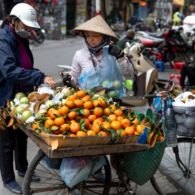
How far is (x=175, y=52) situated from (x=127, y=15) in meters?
20.3

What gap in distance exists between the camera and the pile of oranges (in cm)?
298

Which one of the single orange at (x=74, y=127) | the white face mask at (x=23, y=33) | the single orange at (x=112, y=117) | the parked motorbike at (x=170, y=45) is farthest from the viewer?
the parked motorbike at (x=170, y=45)

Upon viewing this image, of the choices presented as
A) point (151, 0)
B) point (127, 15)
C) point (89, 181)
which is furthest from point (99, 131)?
point (151, 0)

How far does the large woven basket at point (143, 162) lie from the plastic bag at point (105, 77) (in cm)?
84

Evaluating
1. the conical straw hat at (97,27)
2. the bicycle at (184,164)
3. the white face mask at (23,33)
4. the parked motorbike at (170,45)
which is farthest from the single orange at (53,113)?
the parked motorbike at (170,45)

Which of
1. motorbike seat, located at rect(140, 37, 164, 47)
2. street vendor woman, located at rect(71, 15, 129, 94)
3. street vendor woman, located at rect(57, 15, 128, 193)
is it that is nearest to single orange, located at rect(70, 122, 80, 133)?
street vendor woman, located at rect(57, 15, 128, 193)

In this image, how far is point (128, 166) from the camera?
330 centimetres

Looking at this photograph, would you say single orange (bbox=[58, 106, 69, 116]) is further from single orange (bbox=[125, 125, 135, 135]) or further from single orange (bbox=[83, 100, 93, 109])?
single orange (bbox=[125, 125, 135, 135])

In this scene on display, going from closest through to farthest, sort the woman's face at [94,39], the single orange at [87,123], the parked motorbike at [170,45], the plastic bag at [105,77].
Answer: the single orange at [87,123]
the plastic bag at [105,77]
the woman's face at [94,39]
the parked motorbike at [170,45]

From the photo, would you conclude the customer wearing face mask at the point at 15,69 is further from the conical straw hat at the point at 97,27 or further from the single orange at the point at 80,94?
the conical straw hat at the point at 97,27

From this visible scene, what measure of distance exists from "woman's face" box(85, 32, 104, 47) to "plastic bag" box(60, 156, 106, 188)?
1267mm

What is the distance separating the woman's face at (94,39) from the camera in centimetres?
402

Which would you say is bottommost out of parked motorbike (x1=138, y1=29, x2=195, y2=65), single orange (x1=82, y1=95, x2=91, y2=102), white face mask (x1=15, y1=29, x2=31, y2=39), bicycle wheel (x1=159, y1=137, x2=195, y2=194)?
parked motorbike (x1=138, y1=29, x2=195, y2=65)

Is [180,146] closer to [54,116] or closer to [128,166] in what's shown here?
[128,166]
